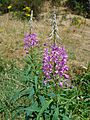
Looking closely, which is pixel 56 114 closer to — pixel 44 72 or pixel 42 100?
pixel 42 100

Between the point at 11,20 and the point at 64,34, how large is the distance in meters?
1.58

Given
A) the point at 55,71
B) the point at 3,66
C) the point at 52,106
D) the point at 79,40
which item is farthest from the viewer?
the point at 79,40

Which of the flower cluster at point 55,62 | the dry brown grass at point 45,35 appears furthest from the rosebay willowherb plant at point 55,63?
the dry brown grass at point 45,35

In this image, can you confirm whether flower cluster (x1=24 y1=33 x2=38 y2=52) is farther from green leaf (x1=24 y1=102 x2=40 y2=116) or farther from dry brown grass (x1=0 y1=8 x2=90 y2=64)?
dry brown grass (x1=0 y1=8 x2=90 y2=64)

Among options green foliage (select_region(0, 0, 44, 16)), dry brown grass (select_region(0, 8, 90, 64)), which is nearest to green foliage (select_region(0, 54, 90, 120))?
dry brown grass (select_region(0, 8, 90, 64))

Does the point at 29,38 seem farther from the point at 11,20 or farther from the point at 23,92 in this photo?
the point at 11,20

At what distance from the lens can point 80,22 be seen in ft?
25.6

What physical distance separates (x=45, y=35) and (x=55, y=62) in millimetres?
4295

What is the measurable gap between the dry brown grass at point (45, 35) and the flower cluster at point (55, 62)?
2901 mm

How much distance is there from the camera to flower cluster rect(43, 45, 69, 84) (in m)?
2.52

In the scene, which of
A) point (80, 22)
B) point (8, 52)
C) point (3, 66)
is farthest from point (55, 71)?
point (80, 22)

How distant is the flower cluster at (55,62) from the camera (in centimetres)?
252

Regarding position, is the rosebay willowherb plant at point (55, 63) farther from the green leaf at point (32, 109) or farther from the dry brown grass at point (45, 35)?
the dry brown grass at point (45, 35)

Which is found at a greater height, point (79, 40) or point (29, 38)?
point (29, 38)
